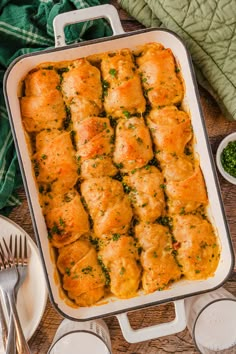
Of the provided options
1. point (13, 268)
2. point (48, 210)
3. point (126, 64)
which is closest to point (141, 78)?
point (126, 64)

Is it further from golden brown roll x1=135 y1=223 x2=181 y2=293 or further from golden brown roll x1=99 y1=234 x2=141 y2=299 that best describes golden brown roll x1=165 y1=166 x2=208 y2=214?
golden brown roll x1=99 y1=234 x2=141 y2=299

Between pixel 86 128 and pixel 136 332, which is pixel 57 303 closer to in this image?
pixel 136 332

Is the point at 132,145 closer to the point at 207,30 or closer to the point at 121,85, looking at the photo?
the point at 121,85

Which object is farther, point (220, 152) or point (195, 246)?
point (220, 152)

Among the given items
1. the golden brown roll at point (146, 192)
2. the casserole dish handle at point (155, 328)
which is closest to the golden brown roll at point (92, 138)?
the golden brown roll at point (146, 192)

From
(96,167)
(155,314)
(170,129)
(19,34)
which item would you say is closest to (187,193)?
(170,129)

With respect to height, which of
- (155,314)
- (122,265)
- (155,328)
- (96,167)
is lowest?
(155,314)
